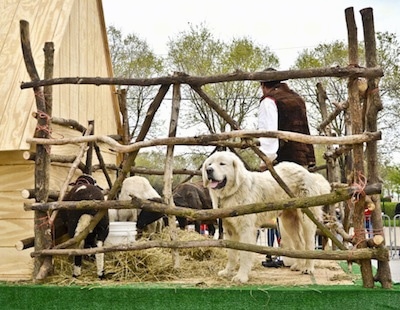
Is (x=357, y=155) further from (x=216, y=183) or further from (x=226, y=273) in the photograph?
(x=226, y=273)

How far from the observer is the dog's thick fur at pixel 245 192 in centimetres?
565

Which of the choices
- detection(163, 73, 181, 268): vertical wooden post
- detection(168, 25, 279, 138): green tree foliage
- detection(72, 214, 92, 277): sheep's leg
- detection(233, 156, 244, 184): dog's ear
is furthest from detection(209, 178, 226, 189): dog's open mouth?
detection(168, 25, 279, 138): green tree foliage

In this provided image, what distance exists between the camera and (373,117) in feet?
16.1

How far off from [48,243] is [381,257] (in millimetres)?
3085

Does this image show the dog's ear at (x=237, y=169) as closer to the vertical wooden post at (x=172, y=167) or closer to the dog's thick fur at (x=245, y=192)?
the dog's thick fur at (x=245, y=192)

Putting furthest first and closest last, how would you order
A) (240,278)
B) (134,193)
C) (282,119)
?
(134,193), (282,119), (240,278)

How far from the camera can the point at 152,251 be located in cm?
600

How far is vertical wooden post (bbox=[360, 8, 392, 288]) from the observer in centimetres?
480

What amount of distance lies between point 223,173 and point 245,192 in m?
0.32

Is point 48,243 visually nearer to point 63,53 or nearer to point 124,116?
point 63,53

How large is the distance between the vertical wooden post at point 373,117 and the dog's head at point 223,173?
135 centimetres

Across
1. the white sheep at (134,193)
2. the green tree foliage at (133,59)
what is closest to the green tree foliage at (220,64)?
the green tree foliage at (133,59)

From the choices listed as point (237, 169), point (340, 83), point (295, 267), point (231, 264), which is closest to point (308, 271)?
point (295, 267)

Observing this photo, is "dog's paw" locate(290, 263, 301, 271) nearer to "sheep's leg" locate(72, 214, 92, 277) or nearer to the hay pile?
the hay pile
